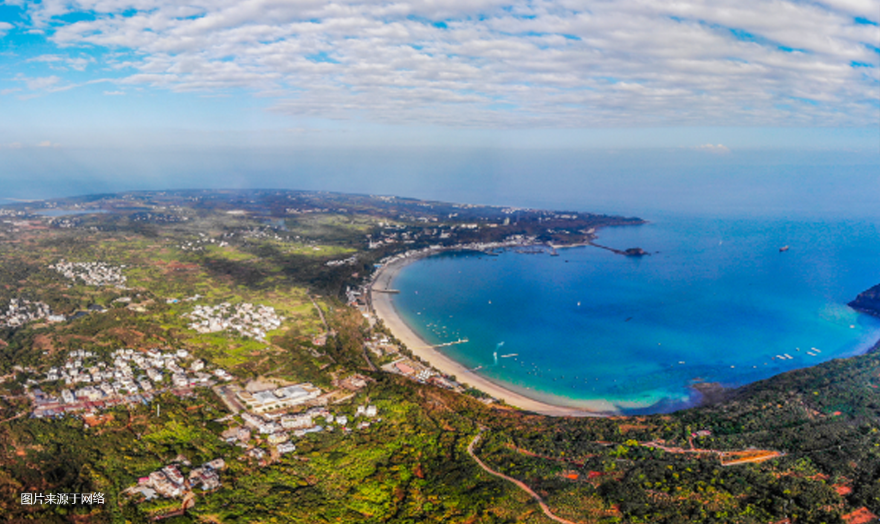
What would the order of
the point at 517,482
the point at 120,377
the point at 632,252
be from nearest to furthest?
the point at 517,482 → the point at 120,377 → the point at 632,252

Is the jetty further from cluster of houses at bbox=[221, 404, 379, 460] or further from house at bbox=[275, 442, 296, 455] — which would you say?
house at bbox=[275, 442, 296, 455]

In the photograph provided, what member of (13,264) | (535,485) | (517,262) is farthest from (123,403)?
(517,262)

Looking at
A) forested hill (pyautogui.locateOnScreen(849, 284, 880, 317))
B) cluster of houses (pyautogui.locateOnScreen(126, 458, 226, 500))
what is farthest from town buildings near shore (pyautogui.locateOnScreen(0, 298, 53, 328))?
forested hill (pyautogui.locateOnScreen(849, 284, 880, 317))

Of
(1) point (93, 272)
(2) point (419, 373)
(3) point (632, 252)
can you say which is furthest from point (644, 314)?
(1) point (93, 272)

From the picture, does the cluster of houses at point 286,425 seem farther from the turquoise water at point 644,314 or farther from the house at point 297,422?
the turquoise water at point 644,314

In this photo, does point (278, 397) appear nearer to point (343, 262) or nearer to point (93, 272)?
point (343, 262)

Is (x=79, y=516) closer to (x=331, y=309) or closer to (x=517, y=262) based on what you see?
(x=331, y=309)
